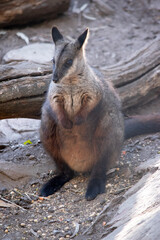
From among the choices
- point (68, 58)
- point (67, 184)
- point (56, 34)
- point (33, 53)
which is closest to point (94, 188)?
point (67, 184)

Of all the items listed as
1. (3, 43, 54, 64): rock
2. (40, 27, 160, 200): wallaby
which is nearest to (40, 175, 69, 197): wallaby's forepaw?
(40, 27, 160, 200): wallaby

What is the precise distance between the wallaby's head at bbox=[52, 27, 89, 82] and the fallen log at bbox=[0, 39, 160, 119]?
1090 mm

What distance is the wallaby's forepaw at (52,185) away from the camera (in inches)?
222

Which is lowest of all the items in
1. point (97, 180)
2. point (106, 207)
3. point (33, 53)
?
point (97, 180)

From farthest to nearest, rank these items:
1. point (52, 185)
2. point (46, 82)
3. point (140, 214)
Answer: point (46, 82) < point (52, 185) < point (140, 214)

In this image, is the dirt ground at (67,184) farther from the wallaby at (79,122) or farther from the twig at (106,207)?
the wallaby at (79,122)

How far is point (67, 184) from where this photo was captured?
586cm

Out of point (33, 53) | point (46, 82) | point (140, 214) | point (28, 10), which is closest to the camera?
point (140, 214)

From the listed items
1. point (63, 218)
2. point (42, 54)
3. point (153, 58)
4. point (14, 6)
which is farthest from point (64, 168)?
point (14, 6)

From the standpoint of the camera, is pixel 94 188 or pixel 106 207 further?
pixel 94 188

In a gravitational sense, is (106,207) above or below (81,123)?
below

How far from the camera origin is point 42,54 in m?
9.81

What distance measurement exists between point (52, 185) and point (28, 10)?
6.16 meters

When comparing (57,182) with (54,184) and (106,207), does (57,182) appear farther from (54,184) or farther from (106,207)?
(106,207)
